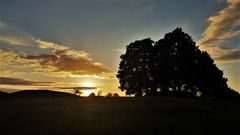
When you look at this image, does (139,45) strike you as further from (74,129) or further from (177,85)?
(74,129)

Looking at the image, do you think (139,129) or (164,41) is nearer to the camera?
(139,129)

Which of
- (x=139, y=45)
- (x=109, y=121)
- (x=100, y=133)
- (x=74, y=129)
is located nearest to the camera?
(x=100, y=133)

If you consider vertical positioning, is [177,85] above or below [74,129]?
above

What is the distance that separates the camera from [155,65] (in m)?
61.2

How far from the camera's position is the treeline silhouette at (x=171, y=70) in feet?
188

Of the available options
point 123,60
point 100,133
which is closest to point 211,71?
point 123,60

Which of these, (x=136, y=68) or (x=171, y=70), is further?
(x=136, y=68)

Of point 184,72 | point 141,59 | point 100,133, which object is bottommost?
point 100,133

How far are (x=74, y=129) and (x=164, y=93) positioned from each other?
44.2m

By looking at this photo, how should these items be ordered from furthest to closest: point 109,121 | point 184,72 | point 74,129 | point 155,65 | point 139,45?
1. point 139,45
2. point 155,65
3. point 184,72
4. point 109,121
5. point 74,129

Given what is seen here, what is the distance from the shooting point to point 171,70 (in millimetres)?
58156

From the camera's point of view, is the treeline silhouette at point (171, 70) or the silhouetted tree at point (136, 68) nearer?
the treeline silhouette at point (171, 70)

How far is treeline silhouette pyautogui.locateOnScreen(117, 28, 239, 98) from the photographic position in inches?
2260

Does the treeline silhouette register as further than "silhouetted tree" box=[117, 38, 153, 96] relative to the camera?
No
